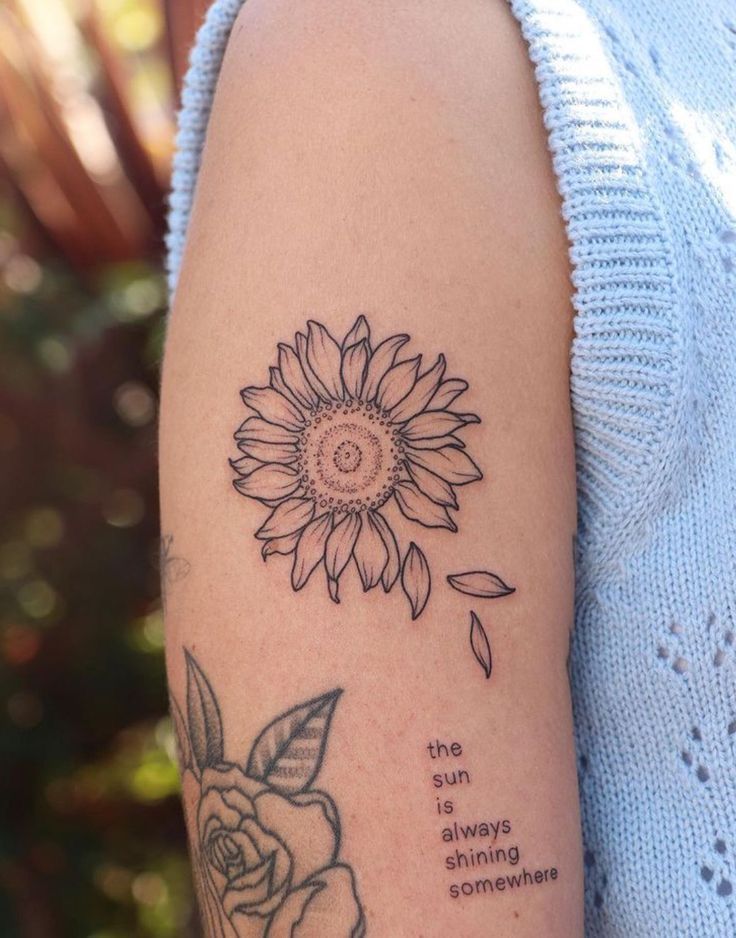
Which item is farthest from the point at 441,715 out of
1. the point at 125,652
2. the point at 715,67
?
the point at 125,652

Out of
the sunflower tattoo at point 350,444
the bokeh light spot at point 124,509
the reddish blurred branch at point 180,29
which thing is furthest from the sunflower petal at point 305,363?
the bokeh light spot at point 124,509

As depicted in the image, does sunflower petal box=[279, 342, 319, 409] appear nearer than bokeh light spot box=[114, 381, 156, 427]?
Yes

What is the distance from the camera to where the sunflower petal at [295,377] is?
34.4 inches

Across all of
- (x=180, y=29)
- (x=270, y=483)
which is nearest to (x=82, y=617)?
(x=180, y=29)

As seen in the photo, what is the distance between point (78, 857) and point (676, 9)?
2.19 metres

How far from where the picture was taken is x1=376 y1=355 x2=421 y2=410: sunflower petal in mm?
869

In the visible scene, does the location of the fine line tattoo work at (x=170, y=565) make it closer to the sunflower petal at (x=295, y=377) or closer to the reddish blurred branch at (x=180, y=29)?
the sunflower petal at (x=295, y=377)

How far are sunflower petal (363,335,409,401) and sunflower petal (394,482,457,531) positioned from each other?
91 mm

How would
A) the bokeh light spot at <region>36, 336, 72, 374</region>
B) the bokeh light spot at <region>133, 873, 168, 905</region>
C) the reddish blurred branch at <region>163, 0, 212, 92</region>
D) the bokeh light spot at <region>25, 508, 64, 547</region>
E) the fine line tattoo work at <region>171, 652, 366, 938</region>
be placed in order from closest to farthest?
the fine line tattoo work at <region>171, 652, 366, 938</region> < the reddish blurred branch at <region>163, 0, 212, 92</region> < the bokeh light spot at <region>36, 336, 72, 374</region> < the bokeh light spot at <region>25, 508, 64, 547</region> < the bokeh light spot at <region>133, 873, 168, 905</region>

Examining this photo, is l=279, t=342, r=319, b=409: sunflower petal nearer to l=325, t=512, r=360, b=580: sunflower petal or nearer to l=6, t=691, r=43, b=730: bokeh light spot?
l=325, t=512, r=360, b=580: sunflower petal

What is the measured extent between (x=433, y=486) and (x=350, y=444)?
77 mm

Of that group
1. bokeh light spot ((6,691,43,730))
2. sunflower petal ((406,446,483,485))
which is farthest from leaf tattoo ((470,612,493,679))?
bokeh light spot ((6,691,43,730))

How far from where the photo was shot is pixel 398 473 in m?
0.87

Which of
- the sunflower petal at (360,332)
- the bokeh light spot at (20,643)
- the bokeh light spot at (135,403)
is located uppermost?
the bokeh light spot at (135,403)
